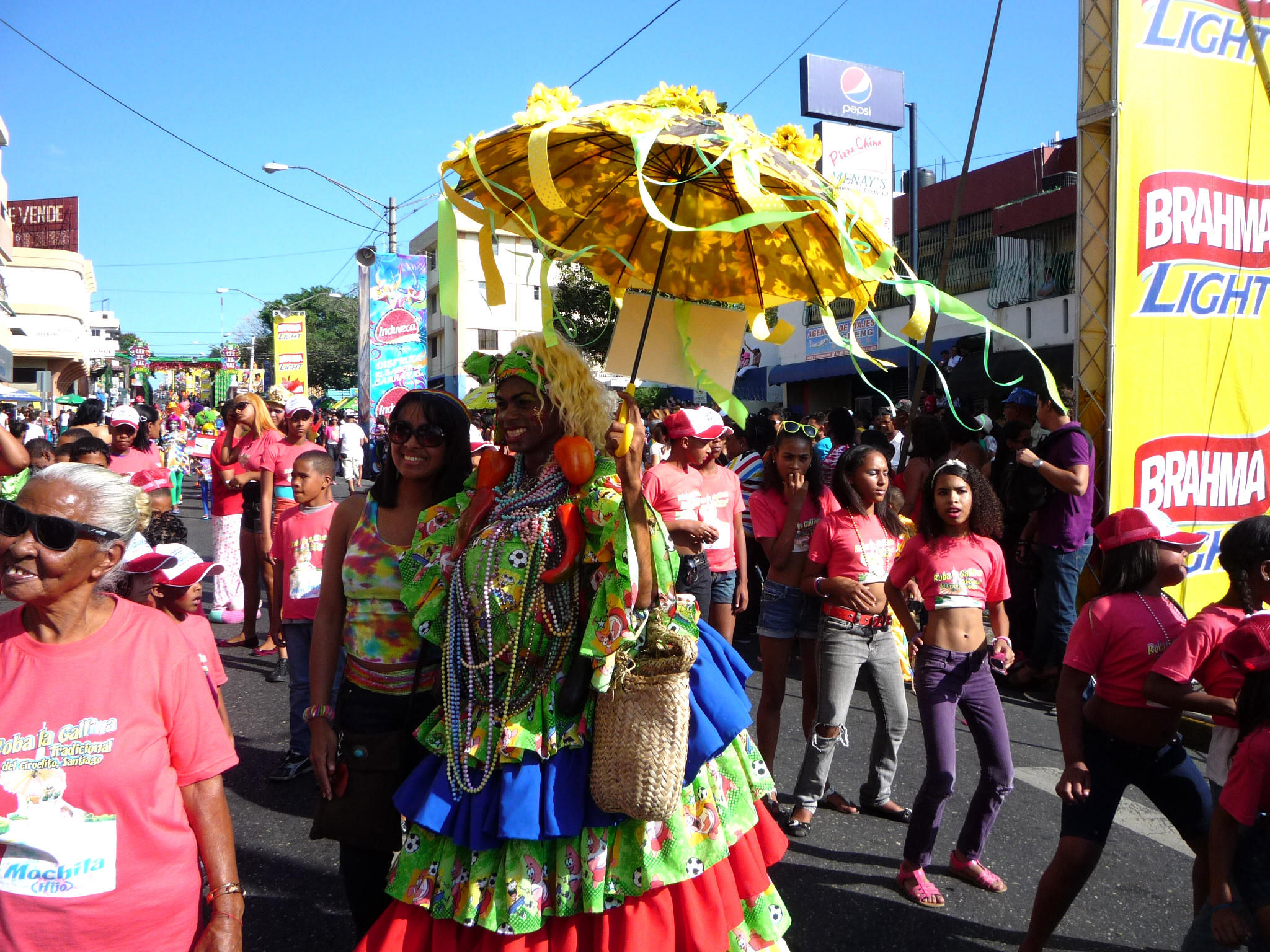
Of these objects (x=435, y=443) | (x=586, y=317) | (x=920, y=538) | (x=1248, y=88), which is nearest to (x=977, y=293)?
(x=586, y=317)

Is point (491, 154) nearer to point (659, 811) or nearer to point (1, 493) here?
point (659, 811)

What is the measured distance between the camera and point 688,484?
5996 millimetres

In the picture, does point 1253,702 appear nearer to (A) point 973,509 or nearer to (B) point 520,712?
(A) point 973,509

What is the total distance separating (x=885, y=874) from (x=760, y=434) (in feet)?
18.6

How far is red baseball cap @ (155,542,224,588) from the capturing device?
3.09 m

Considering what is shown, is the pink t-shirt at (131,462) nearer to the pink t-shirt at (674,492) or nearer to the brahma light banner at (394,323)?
the pink t-shirt at (674,492)

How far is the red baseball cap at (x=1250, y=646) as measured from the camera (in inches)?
104

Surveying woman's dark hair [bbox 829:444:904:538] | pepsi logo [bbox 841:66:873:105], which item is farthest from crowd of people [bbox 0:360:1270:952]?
pepsi logo [bbox 841:66:873:105]

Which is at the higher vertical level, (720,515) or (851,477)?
(851,477)

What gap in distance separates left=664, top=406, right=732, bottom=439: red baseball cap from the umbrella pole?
2.82 m

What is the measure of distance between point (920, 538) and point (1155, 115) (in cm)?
395

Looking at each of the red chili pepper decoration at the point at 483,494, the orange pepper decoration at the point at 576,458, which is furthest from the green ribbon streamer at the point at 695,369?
the red chili pepper decoration at the point at 483,494

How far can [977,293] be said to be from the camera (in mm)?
21688

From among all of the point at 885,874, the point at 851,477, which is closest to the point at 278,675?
the point at 851,477
